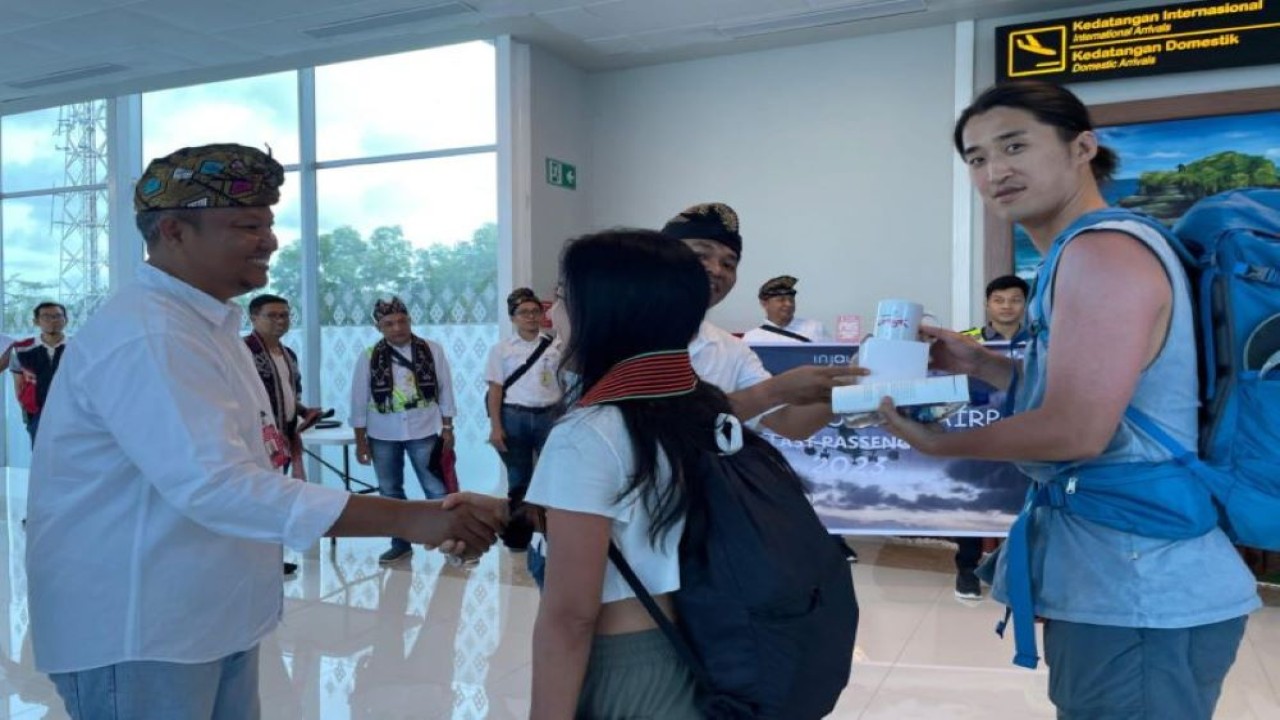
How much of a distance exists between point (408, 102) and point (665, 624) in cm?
751

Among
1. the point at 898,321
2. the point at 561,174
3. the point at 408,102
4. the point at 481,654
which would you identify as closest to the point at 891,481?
the point at 481,654

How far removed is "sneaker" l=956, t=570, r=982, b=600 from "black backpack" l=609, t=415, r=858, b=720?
3500 millimetres

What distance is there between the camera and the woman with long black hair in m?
1.12

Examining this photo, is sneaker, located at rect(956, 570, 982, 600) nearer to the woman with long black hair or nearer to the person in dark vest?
the woman with long black hair

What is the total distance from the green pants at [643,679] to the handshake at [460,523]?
0.38 m

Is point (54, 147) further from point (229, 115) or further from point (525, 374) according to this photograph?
point (525, 374)

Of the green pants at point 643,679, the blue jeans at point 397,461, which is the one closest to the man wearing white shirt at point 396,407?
the blue jeans at point 397,461

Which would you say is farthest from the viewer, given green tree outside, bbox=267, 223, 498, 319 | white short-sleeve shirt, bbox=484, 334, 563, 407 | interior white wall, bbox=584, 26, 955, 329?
green tree outside, bbox=267, 223, 498, 319

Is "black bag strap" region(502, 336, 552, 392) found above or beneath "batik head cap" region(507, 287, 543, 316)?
beneath

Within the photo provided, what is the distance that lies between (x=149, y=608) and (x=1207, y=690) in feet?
4.86

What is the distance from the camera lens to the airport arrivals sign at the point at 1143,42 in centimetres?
565

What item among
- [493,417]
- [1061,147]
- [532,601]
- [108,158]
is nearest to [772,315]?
[493,417]

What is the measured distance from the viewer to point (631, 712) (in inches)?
46.6

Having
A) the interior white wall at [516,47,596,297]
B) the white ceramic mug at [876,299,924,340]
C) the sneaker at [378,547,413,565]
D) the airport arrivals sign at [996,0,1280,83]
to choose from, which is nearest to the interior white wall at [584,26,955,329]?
the interior white wall at [516,47,596,297]
